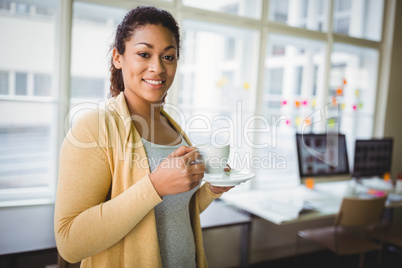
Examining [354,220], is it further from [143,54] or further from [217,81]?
[143,54]

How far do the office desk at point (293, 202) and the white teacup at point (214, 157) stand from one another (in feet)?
4.04

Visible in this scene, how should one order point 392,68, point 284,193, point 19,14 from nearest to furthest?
point 19,14 < point 284,193 < point 392,68

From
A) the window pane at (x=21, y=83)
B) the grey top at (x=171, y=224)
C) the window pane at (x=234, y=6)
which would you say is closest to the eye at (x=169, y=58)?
the grey top at (x=171, y=224)

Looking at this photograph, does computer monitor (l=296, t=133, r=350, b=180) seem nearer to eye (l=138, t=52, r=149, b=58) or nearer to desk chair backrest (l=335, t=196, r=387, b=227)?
desk chair backrest (l=335, t=196, r=387, b=227)

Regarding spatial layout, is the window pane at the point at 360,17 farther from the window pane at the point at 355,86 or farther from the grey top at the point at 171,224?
the grey top at the point at 171,224

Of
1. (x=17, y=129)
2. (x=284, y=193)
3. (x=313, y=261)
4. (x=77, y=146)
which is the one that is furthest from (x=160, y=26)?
(x=313, y=261)

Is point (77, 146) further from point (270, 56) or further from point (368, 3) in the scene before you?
point (368, 3)

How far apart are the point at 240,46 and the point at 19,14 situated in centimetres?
185

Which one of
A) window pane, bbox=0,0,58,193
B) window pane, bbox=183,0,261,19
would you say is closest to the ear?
window pane, bbox=0,0,58,193

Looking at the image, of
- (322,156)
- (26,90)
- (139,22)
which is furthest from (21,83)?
(322,156)

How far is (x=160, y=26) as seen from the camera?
915 mm

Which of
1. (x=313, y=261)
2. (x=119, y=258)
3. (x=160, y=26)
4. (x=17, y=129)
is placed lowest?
(x=313, y=261)

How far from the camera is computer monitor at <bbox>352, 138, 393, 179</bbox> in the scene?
2.91m

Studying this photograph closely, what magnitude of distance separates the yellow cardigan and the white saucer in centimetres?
18
